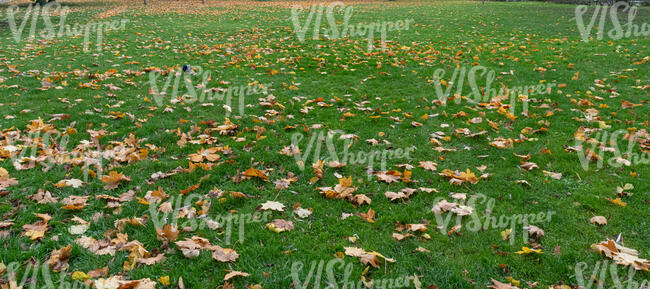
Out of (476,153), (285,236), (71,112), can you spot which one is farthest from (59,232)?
(476,153)

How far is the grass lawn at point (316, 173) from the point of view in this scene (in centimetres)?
299

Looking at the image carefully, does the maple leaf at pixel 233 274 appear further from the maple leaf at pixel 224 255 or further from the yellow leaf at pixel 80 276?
the yellow leaf at pixel 80 276

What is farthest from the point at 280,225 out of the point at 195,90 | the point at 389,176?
the point at 195,90

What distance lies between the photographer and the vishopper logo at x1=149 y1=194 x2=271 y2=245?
3.38 meters

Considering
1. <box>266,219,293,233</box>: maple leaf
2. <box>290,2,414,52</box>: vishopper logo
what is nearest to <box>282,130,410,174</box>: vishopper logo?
<box>266,219,293,233</box>: maple leaf

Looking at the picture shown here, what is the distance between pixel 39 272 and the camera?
2811 millimetres

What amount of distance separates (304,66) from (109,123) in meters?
5.02

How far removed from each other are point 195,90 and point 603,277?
23.2ft

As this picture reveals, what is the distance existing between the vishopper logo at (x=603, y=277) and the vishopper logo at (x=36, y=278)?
3.64 m

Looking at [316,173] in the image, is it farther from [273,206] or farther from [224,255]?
[224,255]

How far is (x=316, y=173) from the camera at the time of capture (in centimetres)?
433

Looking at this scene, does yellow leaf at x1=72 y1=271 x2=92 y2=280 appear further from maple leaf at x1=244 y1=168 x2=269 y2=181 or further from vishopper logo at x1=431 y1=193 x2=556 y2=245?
vishopper logo at x1=431 y1=193 x2=556 y2=245

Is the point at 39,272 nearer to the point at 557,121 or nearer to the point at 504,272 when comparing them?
the point at 504,272

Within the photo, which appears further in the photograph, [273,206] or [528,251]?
[273,206]
